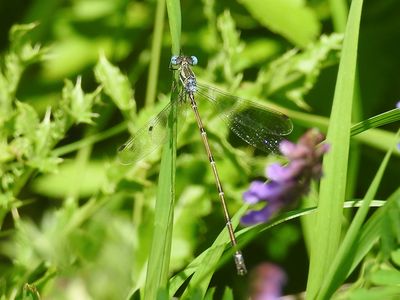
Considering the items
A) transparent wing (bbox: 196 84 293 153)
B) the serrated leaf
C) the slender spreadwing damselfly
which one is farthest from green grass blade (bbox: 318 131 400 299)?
the serrated leaf

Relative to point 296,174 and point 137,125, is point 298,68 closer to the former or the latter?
point 137,125

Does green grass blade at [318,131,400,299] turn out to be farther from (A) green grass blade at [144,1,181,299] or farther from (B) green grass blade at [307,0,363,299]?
(A) green grass blade at [144,1,181,299]

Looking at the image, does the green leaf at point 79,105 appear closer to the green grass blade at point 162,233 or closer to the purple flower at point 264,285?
the green grass blade at point 162,233

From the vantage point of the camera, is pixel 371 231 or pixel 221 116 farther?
pixel 221 116

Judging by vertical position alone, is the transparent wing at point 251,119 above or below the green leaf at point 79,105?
above

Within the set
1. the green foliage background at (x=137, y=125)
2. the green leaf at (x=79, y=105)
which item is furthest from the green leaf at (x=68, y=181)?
the green leaf at (x=79, y=105)

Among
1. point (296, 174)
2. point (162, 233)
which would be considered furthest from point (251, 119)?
point (296, 174)
